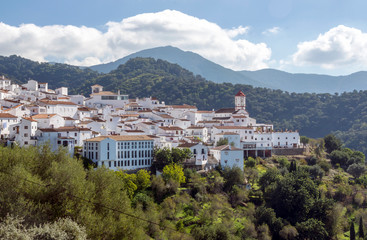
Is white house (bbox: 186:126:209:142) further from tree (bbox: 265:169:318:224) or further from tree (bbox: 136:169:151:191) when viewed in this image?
tree (bbox: 136:169:151:191)

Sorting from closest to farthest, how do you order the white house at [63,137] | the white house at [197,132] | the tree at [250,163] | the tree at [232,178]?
the white house at [63,137] → the tree at [232,178] → the tree at [250,163] → the white house at [197,132]

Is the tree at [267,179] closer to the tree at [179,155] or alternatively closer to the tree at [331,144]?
the tree at [179,155]

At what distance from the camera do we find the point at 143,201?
44125 mm

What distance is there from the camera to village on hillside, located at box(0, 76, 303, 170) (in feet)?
161

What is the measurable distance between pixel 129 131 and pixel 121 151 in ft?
24.2

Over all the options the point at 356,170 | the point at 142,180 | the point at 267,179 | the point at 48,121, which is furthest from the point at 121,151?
the point at 356,170

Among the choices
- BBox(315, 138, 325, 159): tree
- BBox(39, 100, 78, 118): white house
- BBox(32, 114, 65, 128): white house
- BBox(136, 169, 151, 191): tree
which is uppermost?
BBox(39, 100, 78, 118): white house

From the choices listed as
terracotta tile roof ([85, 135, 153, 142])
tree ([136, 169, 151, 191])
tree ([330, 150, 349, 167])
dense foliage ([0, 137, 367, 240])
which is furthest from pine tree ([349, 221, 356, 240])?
terracotta tile roof ([85, 135, 153, 142])

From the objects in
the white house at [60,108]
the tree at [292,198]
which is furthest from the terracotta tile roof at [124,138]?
the tree at [292,198]

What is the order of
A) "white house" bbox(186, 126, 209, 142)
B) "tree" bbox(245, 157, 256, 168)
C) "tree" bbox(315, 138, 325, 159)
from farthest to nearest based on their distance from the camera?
"tree" bbox(315, 138, 325, 159), "white house" bbox(186, 126, 209, 142), "tree" bbox(245, 157, 256, 168)

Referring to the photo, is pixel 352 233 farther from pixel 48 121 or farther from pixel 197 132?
pixel 48 121

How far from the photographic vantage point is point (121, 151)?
1949 inches

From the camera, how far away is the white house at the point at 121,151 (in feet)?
Result: 159

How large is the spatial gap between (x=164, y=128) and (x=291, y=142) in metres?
24.7
